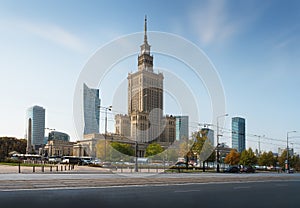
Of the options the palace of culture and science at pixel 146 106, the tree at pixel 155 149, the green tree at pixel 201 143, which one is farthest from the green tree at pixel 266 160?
the palace of culture and science at pixel 146 106

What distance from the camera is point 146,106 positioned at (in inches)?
1690

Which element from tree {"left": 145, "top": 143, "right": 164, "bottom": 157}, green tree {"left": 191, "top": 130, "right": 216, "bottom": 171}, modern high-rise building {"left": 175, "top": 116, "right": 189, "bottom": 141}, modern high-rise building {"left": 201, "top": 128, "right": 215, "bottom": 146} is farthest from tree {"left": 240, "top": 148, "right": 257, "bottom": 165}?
modern high-rise building {"left": 175, "top": 116, "right": 189, "bottom": 141}

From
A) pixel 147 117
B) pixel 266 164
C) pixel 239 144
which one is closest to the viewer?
pixel 147 117

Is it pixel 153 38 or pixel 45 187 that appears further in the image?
pixel 153 38

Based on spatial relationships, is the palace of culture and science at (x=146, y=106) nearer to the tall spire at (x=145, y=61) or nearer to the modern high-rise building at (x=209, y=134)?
the tall spire at (x=145, y=61)

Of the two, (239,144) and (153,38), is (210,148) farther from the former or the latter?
(239,144)

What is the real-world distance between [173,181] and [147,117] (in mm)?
14998

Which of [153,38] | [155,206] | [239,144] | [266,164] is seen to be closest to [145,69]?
[153,38]

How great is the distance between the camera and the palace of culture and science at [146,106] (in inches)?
1439

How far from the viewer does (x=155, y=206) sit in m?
13.8

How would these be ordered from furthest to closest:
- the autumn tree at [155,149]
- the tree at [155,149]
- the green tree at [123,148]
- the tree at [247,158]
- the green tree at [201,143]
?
1. the tree at [247,158]
2. the green tree at [123,148]
3. the green tree at [201,143]
4. the autumn tree at [155,149]
5. the tree at [155,149]

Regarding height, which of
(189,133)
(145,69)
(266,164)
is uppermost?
(145,69)

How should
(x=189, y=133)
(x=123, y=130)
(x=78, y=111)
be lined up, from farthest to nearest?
(x=189, y=133), (x=123, y=130), (x=78, y=111)

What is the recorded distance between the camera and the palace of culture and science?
36.6 metres
